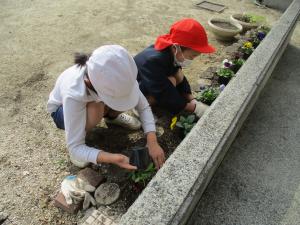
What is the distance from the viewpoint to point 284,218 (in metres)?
2.12

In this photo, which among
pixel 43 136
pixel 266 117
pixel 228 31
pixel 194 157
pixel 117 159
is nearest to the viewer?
pixel 194 157

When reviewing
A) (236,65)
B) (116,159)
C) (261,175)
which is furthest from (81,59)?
(236,65)

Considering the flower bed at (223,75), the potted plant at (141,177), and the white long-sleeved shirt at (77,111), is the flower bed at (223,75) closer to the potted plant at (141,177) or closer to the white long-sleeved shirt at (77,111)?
the potted plant at (141,177)

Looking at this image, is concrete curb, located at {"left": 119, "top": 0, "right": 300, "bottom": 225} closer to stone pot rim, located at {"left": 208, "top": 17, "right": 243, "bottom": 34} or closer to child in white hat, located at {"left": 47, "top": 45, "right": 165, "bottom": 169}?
child in white hat, located at {"left": 47, "top": 45, "right": 165, "bottom": 169}

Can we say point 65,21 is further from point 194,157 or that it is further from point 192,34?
point 194,157

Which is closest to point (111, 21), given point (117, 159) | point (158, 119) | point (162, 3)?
point (162, 3)

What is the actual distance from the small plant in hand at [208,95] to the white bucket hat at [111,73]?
126 centimetres

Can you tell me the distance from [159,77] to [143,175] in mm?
960

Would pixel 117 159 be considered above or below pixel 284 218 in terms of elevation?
above

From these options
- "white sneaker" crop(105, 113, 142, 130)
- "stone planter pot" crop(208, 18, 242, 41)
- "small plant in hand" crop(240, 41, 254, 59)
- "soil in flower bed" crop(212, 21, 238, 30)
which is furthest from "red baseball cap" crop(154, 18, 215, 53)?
"soil in flower bed" crop(212, 21, 238, 30)

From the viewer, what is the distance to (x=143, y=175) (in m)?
2.13

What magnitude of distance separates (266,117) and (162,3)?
388 centimetres

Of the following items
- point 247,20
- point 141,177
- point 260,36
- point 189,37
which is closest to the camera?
point 141,177

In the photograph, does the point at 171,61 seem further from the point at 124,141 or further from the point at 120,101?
the point at 120,101
